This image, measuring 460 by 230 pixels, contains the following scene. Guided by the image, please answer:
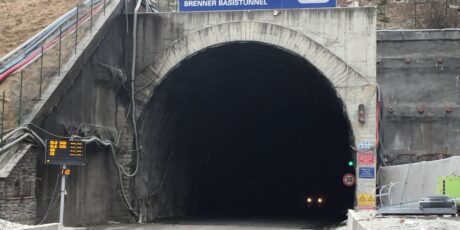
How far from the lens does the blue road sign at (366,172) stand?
25188mm

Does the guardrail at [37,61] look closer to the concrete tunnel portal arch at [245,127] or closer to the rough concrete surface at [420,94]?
the concrete tunnel portal arch at [245,127]

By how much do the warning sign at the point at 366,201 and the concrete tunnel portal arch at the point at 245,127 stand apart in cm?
299

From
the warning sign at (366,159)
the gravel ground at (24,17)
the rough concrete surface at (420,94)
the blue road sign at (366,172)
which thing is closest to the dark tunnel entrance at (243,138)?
the warning sign at (366,159)

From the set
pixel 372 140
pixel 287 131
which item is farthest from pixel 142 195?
pixel 287 131

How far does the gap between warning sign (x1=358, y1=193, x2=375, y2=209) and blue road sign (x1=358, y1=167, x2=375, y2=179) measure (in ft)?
2.43

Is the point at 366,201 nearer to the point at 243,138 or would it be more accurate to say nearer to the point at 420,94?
the point at 420,94

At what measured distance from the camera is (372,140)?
2542 centimetres

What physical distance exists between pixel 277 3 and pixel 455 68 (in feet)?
35.7

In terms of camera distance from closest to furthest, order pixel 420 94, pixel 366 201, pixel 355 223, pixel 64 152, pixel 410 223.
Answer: pixel 410 223 < pixel 355 223 < pixel 64 152 < pixel 366 201 < pixel 420 94

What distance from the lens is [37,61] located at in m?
21.8

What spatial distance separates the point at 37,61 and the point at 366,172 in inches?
535

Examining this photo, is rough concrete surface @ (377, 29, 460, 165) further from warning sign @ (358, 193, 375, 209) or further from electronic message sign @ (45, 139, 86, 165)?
electronic message sign @ (45, 139, 86, 165)

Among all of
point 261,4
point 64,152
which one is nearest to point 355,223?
point 64,152

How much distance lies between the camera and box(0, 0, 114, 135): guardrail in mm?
20281
